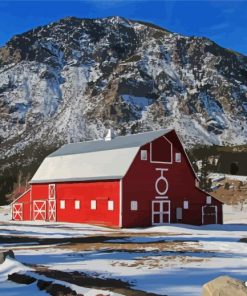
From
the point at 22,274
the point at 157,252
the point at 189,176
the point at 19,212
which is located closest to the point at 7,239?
the point at 157,252

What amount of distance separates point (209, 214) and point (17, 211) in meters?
20.7

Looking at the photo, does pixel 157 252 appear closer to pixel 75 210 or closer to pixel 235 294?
pixel 235 294

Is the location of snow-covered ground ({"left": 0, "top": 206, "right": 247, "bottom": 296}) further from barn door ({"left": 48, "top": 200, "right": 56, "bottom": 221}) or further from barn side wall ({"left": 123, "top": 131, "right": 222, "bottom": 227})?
barn door ({"left": 48, "top": 200, "right": 56, "bottom": 221})

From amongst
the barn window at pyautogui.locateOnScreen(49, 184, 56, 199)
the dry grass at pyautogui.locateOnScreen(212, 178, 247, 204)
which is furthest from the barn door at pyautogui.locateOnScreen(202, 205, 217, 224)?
the dry grass at pyautogui.locateOnScreen(212, 178, 247, 204)

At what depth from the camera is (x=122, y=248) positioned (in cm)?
2500

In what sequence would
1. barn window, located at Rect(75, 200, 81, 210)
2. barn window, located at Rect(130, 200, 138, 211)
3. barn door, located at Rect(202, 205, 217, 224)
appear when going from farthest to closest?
1. barn window, located at Rect(75, 200, 81, 210)
2. barn door, located at Rect(202, 205, 217, 224)
3. barn window, located at Rect(130, 200, 138, 211)

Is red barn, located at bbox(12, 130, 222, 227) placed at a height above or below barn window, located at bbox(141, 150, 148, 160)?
below

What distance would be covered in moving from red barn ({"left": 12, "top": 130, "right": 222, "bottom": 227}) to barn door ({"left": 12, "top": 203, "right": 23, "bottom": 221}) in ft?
14.6

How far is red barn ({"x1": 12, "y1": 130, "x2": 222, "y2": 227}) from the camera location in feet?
143

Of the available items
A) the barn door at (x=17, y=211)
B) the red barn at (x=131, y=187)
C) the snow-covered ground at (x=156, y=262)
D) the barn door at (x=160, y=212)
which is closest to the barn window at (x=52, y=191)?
the red barn at (x=131, y=187)

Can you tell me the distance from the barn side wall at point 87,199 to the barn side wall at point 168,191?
3.76 ft

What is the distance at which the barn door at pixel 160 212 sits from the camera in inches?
1742

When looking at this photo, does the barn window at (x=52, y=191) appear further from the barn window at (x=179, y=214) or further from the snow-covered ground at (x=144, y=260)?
the snow-covered ground at (x=144, y=260)

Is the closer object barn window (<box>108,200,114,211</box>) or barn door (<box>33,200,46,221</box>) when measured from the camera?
barn window (<box>108,200,114,211</box>)
